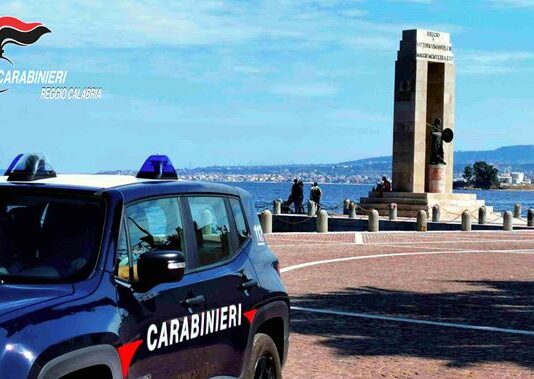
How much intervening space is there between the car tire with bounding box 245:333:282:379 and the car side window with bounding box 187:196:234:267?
1.78 ft

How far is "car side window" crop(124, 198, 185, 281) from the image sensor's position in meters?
4.94

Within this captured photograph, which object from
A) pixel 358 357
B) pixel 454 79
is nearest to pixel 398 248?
pixel 358 357

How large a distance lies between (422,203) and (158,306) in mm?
41084

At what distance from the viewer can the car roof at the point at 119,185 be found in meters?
4.96

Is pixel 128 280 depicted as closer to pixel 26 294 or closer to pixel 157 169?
pixel 26 294

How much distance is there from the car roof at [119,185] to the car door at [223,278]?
9 centimetres

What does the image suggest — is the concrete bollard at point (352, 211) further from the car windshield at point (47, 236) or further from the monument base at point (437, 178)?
the car windshield at point (47, 236)

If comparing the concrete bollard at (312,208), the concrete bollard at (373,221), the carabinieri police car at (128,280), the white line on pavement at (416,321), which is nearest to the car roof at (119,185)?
the carabinieri police car at (128,280)

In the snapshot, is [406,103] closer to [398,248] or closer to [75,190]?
[398,248]

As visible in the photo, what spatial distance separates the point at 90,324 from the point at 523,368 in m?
5.60

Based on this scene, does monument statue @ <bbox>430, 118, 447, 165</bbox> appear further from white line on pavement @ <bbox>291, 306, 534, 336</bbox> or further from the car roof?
the car roof

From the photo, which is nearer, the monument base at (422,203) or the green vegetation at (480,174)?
the monument base at (422,203)

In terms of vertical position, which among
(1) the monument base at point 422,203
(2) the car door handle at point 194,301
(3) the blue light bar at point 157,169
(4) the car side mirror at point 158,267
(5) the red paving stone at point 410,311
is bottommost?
(5) the red paving stone at point 410,311

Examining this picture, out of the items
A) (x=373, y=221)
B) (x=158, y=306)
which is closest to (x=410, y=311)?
(x=158, y=306)
